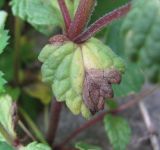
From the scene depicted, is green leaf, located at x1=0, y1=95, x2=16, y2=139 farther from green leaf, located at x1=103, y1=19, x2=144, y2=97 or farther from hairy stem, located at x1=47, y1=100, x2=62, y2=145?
green leaf, located at x1=103, y1=19, x2=144, y2=97

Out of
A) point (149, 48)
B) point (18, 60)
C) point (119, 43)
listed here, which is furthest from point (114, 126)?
point (149, 48)

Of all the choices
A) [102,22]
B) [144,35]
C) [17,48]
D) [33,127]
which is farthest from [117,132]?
[144,35]

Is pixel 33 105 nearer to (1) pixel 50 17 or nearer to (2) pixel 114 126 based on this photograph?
(2) pixel 114 126

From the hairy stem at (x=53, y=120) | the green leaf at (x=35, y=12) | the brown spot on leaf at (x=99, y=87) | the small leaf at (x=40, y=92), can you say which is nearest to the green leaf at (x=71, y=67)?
the brown spot on leaf at (x=99, y=87)

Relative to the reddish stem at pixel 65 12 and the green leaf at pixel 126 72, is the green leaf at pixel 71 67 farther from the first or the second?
the green leaf at pixel 126 72

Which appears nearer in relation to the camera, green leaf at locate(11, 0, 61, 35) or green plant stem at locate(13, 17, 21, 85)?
green leaf at locate(11, 0, 61, 35)

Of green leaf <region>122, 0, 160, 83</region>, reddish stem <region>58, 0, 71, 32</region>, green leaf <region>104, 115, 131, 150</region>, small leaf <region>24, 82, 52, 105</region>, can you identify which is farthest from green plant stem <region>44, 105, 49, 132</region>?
green leaf <region>122, 0, 160, 83</region>
